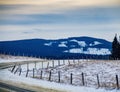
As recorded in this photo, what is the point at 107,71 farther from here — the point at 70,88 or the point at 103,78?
the point at 70,88

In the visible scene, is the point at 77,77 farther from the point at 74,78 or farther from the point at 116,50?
the point at 116,50

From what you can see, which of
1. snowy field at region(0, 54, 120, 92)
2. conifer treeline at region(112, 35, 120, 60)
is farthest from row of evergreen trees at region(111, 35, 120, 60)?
snowy field at region(0, 54, 120, 92)

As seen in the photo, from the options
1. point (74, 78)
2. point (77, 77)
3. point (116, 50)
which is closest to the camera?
point (74, 78)

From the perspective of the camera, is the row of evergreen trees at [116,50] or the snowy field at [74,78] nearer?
the snowy field at [74,78]

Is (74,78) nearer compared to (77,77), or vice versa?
(74,78)

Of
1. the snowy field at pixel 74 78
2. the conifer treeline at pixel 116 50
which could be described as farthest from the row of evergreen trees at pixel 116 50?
the snowy field at pixel 74 78

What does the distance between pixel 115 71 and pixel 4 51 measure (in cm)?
6649

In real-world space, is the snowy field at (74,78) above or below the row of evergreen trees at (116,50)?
above

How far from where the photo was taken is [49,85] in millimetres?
37938

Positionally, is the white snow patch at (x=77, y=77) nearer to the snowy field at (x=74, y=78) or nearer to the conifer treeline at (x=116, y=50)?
the snowy field at (x=74, y=78)

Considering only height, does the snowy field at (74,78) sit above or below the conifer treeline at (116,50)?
above

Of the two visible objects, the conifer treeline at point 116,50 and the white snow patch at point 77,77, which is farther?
the conifer treeline at point 116,50

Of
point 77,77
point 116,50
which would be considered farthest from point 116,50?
point 77,77

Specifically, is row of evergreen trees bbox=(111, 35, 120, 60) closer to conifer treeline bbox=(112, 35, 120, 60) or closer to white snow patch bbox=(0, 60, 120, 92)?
conifer treeline bbox=(112, 35, 120, 60)
